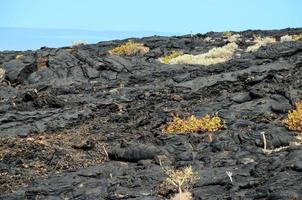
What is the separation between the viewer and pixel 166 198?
1218cm

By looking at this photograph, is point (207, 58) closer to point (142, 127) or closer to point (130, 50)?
point (130, 50)

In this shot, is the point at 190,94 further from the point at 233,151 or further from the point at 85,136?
the point at 233,151

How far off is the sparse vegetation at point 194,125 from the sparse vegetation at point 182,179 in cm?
404

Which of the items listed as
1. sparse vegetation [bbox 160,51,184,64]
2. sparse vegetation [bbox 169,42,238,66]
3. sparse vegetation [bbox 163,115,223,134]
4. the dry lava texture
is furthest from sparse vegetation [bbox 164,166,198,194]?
sparse vegetation [bbox 160,51,184,64]

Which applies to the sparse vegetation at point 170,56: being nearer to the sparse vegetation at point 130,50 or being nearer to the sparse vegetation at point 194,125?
the sparse vegetation at point 130,50

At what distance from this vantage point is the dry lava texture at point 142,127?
1267cm

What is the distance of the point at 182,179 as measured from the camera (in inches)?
500

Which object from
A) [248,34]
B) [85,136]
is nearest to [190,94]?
[85,136]

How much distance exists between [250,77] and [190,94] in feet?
10.1

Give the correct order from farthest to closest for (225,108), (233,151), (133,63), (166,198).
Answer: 1. (133,63)
2. (225,108)
3. (233,151)
4. (166,198)

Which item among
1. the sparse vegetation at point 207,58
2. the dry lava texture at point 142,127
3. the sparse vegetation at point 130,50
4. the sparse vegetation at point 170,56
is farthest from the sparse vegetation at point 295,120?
the sparse vegetation at point 130,50

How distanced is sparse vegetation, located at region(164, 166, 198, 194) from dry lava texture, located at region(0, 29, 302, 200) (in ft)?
0.52

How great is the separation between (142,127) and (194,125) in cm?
210

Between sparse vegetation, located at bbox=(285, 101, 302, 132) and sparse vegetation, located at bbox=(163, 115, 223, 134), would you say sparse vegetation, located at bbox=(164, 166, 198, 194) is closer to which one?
sparse vegetation, located at bbox=(163, 115, 223, 134)
